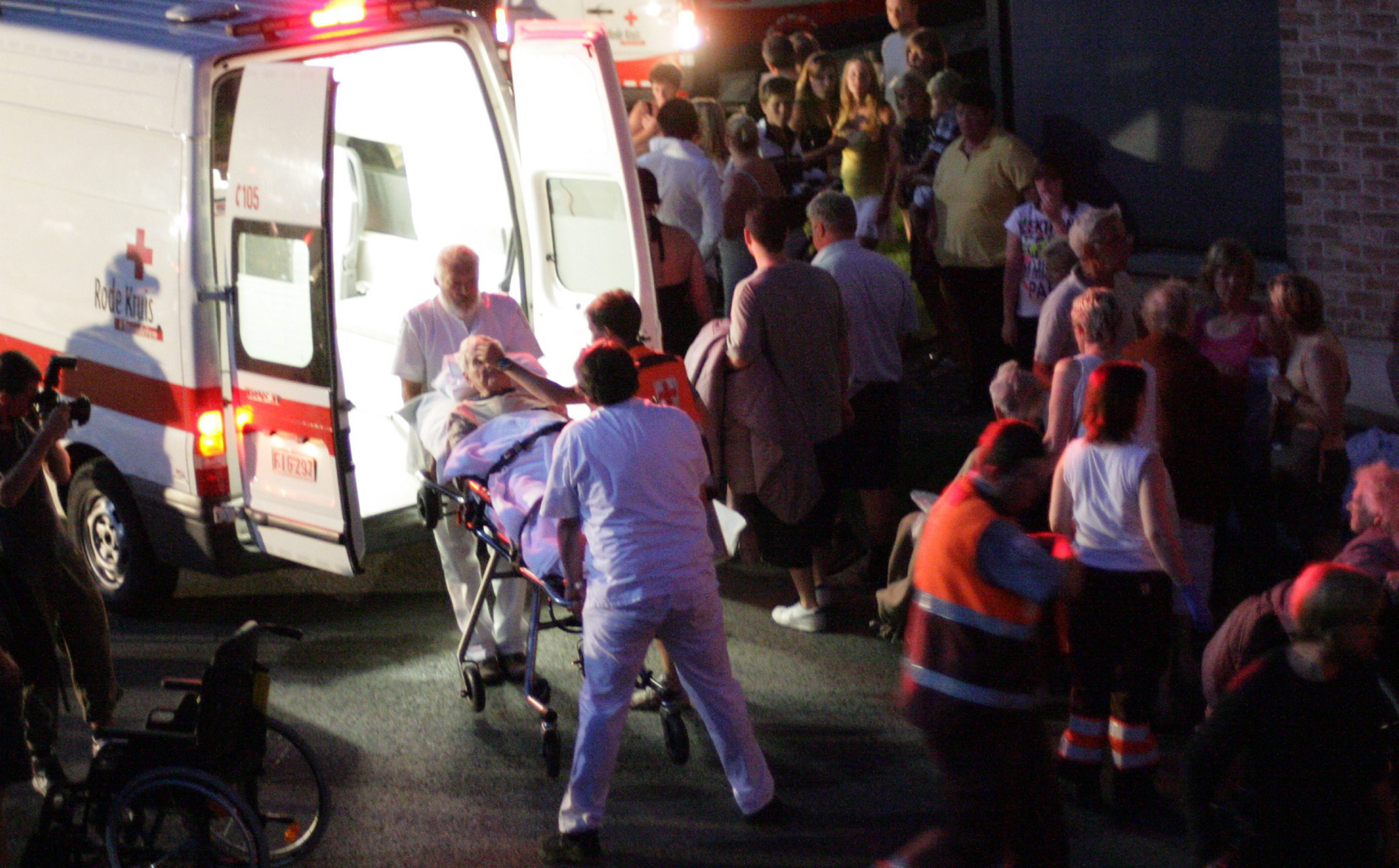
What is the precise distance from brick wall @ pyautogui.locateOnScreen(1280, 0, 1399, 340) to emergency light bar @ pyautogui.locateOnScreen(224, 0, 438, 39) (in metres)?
4.79

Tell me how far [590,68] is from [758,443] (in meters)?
1.85

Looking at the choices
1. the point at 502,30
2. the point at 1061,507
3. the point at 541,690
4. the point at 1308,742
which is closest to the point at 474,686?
the point at 541,690

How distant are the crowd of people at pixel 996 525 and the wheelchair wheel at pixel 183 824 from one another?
1.12 ft

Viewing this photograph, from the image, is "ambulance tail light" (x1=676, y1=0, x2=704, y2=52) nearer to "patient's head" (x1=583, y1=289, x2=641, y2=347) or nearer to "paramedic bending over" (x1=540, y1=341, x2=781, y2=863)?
"patient's head" (x1=583, y1=289, x2=641, y2=347)

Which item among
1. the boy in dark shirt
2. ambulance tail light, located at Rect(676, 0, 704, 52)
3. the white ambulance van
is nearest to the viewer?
the boy in dark shirt

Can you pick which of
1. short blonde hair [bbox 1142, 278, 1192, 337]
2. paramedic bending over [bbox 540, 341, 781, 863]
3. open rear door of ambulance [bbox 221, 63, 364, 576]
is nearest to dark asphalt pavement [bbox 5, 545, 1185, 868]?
paramedic bending over [bbox 540, 341, 781, 863]

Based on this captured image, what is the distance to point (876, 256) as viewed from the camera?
725cm

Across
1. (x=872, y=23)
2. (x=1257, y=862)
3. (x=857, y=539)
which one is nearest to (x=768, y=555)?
(x=857, y=539)

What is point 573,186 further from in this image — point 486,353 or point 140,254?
point 140,254

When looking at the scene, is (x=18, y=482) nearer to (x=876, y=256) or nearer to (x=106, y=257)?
(x=106, y=257)

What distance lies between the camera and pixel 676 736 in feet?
18.9

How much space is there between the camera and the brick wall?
801cm

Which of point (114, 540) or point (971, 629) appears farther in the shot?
point (114, 540)

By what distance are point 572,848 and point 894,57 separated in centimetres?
800
